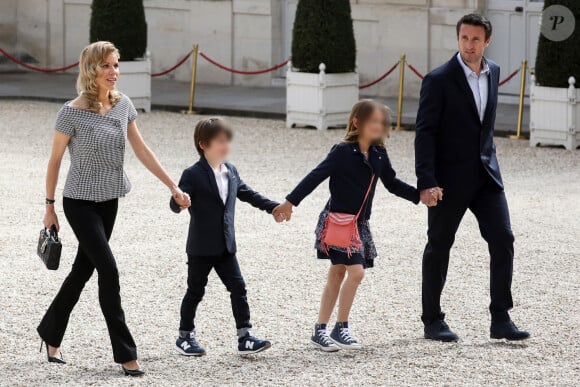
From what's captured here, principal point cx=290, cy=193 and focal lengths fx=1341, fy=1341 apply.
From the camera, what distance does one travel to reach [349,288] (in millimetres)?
6645

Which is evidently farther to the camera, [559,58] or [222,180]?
[559,58]

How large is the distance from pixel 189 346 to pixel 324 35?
991 cm

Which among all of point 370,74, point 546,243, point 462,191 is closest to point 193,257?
point 462,191

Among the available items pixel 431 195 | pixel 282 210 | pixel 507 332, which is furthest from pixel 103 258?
pixel 507 332

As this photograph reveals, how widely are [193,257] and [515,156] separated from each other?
8.15 m

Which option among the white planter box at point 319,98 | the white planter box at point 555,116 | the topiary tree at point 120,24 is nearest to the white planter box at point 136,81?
the topiary tree at point 120,24

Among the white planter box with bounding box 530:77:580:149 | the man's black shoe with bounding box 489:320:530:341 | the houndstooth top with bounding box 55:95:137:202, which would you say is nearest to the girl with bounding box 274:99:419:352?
the man's black shoe with bounding box 489:320:530:341

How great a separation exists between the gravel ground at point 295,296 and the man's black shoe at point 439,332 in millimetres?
69

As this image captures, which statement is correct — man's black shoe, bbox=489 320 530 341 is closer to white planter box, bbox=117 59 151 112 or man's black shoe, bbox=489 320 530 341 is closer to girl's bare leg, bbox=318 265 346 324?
girl's bare leg, bbox=318 265 346 324

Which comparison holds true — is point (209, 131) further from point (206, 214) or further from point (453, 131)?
point (453, 131)

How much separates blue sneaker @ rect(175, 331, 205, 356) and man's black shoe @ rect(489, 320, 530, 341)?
1.49 m

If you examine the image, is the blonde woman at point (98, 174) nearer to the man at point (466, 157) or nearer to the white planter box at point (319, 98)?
the man at point (466, 157)

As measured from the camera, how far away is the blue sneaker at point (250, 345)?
643 centimetres

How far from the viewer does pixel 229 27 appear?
68.8ft
